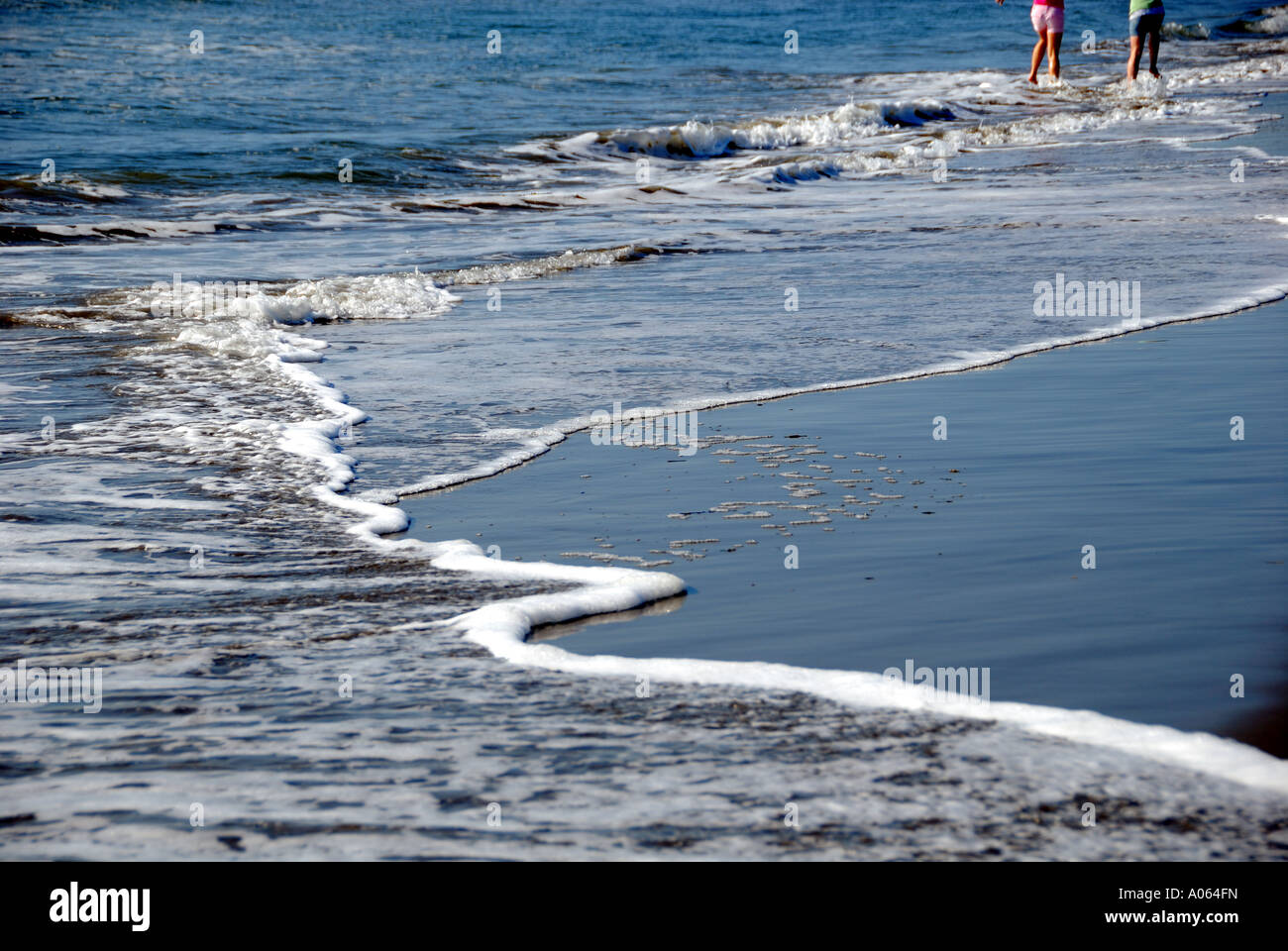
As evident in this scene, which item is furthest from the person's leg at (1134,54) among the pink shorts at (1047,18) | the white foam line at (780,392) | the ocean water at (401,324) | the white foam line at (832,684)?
the white foam line at (832,684)

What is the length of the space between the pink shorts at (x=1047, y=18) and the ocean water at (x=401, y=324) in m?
1.17

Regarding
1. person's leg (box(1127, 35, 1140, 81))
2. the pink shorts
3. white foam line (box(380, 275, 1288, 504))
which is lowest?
white foam line (box(380, 275, 1288, 504))

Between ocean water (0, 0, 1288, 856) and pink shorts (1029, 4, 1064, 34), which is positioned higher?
pink shorts (1029, 4, 1064, 34)

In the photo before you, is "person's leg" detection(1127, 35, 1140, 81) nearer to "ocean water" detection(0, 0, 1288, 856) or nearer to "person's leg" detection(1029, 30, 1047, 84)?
"ocean water" detection(0, 0, 1288, 856)

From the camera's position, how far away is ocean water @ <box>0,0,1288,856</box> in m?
2.73

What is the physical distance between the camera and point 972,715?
262 centimetres

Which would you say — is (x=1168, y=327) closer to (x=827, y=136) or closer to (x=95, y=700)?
(x=95, y=700)

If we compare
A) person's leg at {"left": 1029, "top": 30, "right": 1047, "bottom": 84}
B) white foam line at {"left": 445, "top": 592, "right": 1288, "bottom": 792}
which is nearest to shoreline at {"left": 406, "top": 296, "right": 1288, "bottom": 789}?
white foam line at {"left": 445, "top": 592, "right": 1288, "bottom": 792}

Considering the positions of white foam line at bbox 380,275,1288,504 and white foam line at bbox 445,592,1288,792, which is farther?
white foam line at bbox 380,275,1288,504

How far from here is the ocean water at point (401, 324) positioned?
8.96ft

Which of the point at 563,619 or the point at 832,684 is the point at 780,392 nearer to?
the point at 563,619

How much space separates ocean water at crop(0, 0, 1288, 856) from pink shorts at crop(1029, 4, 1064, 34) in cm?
117

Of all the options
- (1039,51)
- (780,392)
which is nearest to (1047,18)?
(1039,51)
